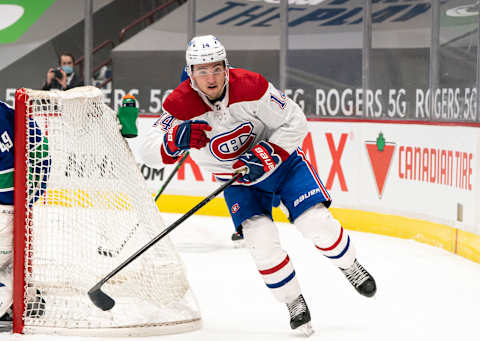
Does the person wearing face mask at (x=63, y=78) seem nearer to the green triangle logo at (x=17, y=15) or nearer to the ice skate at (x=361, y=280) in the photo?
the green triangle logo at (x=17, y=15)

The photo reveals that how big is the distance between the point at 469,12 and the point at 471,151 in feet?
3.22

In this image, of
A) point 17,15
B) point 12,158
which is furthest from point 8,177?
point 17,15

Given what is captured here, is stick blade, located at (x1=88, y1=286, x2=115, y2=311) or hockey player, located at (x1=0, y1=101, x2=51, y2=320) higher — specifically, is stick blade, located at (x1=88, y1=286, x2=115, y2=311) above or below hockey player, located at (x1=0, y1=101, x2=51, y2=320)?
below

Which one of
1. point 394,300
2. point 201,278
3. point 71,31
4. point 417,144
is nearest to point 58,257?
point 201,278

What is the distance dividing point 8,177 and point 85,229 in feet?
1.28

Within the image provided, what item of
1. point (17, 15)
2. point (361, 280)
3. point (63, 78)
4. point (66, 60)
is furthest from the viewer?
point (17, 15)

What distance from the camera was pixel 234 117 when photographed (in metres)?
3.34

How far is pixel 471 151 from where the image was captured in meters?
5.05

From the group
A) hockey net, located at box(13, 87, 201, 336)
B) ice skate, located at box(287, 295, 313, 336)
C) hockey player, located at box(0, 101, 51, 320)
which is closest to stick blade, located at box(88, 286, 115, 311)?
hockey net, located at box(13, 87, 201, 336)

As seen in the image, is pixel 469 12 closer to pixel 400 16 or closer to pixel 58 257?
pixel 400 16

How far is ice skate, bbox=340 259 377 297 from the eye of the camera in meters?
3.45

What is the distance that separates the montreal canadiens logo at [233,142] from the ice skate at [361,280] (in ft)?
2.14

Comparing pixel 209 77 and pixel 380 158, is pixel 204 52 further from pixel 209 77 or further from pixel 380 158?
pixel 380 158

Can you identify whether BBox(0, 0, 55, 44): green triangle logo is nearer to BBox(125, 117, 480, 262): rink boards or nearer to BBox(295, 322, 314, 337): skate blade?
BBox(125, 117, 480, 262): rink boards
